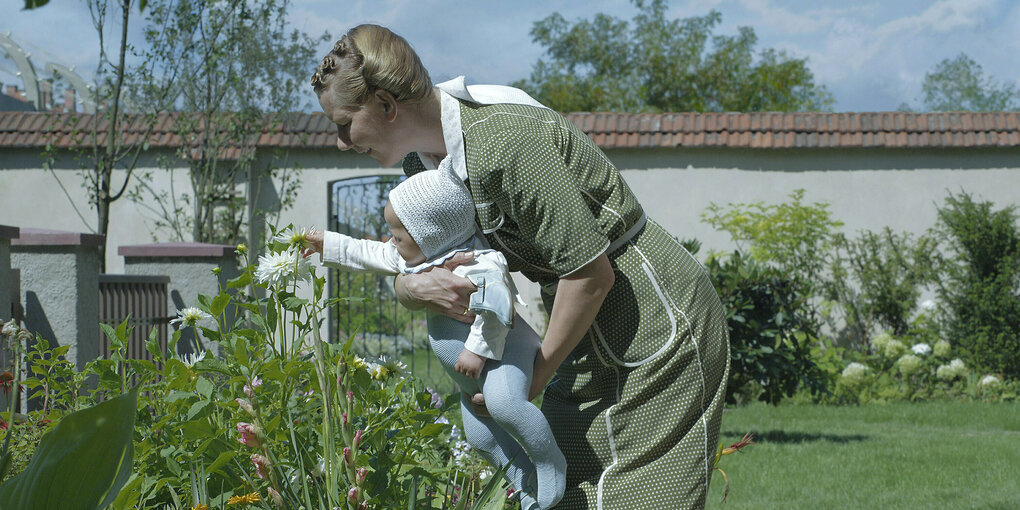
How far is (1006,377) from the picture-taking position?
31.4 feet

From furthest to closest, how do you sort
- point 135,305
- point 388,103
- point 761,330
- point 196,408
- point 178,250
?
1. point 761,330
2. point 178,250
3. point 135,305
4. point 196,408
5. point 388,103

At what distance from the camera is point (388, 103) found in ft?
5.13

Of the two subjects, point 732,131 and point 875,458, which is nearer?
point 875,458

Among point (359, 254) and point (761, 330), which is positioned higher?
point (359, 254)

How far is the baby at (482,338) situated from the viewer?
4.85 feet

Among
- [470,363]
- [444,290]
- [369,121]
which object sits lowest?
[470,363]

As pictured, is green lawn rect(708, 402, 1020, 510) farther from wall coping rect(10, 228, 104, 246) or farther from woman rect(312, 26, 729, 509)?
wall coping rect(10, 228, 104, 246)

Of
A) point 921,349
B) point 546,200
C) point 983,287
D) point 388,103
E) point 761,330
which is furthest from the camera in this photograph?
point 983,287

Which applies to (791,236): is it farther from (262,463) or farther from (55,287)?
(262,463)

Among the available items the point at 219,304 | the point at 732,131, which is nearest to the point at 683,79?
the point at 732,131

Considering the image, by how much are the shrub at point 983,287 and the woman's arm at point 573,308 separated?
928cm

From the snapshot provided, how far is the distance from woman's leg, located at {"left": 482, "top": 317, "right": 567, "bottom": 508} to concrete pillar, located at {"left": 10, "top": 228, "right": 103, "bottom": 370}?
3550mm

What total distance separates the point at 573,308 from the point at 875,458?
502 cm

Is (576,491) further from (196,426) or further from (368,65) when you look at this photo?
(368,65)
